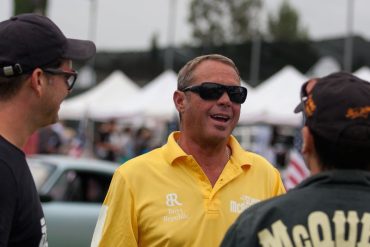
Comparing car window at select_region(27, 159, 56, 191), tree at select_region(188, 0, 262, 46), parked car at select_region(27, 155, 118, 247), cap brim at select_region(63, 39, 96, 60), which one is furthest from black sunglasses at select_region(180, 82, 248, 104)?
tree at select_region(188, 0, 262, 46)

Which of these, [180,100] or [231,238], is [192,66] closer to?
[180,100]

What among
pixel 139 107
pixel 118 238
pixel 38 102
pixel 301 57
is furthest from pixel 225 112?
pixel 301 57

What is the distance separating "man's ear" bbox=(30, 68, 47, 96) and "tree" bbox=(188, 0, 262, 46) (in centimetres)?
7161

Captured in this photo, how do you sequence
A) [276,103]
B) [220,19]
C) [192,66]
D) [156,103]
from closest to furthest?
[192,66], [276,103], [156,103], [220,19]

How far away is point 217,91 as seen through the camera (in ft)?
12.4

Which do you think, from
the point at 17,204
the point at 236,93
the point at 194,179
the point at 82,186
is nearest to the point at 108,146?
the point at 82,186

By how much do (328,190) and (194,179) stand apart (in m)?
1.36

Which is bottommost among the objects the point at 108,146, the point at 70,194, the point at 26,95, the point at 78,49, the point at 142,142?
the point at 108,146

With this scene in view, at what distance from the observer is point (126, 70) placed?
4269 cm

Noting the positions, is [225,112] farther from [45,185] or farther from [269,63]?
[269,63]

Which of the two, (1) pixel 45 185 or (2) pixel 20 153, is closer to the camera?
(2) pixel 20 153

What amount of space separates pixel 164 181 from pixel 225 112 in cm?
48

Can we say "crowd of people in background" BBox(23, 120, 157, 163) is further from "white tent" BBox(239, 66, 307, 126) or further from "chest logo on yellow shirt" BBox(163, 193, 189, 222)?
"chest logo on yellow shirt" BBox(163, 193, 189, 222)

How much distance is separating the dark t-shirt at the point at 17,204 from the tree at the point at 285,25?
8178 cm
